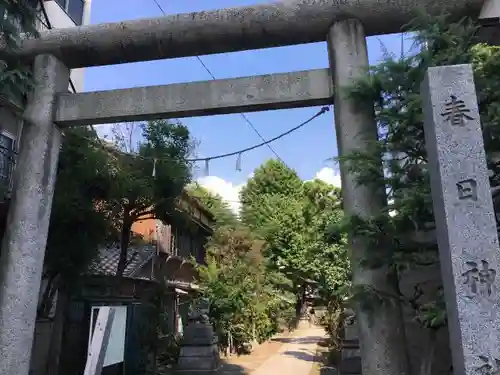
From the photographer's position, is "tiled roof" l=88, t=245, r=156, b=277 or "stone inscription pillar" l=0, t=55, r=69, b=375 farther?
"tiled roof" l=88, t=245, r=156, b=277

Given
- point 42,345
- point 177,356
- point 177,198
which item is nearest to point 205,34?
point 177,198

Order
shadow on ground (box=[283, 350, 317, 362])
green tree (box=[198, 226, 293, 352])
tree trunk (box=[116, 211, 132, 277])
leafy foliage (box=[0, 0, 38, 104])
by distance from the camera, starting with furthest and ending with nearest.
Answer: green tree (box=[198, 226, 293, 352]), shadow on ground (box=[283, 350, 317, 362]), tree trunk (box=[116, 211, 132, 277]), leafy foliage (box=[0, 0, 38, 104])

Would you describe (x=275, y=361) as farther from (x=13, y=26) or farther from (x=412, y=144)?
(x=13, y=26)

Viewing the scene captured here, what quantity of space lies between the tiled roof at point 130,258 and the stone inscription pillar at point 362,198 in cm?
956

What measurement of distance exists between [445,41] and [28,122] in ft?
20.6

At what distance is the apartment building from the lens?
9359 mm

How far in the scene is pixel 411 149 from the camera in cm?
539

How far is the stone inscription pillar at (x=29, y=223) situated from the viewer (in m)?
6.57

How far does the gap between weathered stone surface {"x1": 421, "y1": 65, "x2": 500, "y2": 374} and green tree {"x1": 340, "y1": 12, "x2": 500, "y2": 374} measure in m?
0.80

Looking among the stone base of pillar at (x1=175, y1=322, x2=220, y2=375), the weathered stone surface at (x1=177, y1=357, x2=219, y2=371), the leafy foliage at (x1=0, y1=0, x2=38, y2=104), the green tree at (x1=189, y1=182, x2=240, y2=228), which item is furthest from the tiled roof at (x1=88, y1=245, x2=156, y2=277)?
the leafy foliage at (x1=0, y1=0, x2=38, y2=104)

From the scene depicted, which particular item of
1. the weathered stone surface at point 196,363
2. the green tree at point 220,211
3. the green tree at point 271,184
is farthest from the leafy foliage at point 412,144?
the green tree at point 271,184

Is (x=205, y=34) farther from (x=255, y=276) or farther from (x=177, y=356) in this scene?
(x=255, y=276)

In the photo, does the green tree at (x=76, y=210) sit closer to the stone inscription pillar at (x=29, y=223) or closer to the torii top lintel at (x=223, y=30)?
the stone inscription pillar at (x=29, y=223)

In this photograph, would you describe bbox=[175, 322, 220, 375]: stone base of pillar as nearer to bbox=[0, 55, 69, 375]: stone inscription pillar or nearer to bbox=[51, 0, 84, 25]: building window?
bbox=[0, 55, 69, 375]: stone inscription pillar
